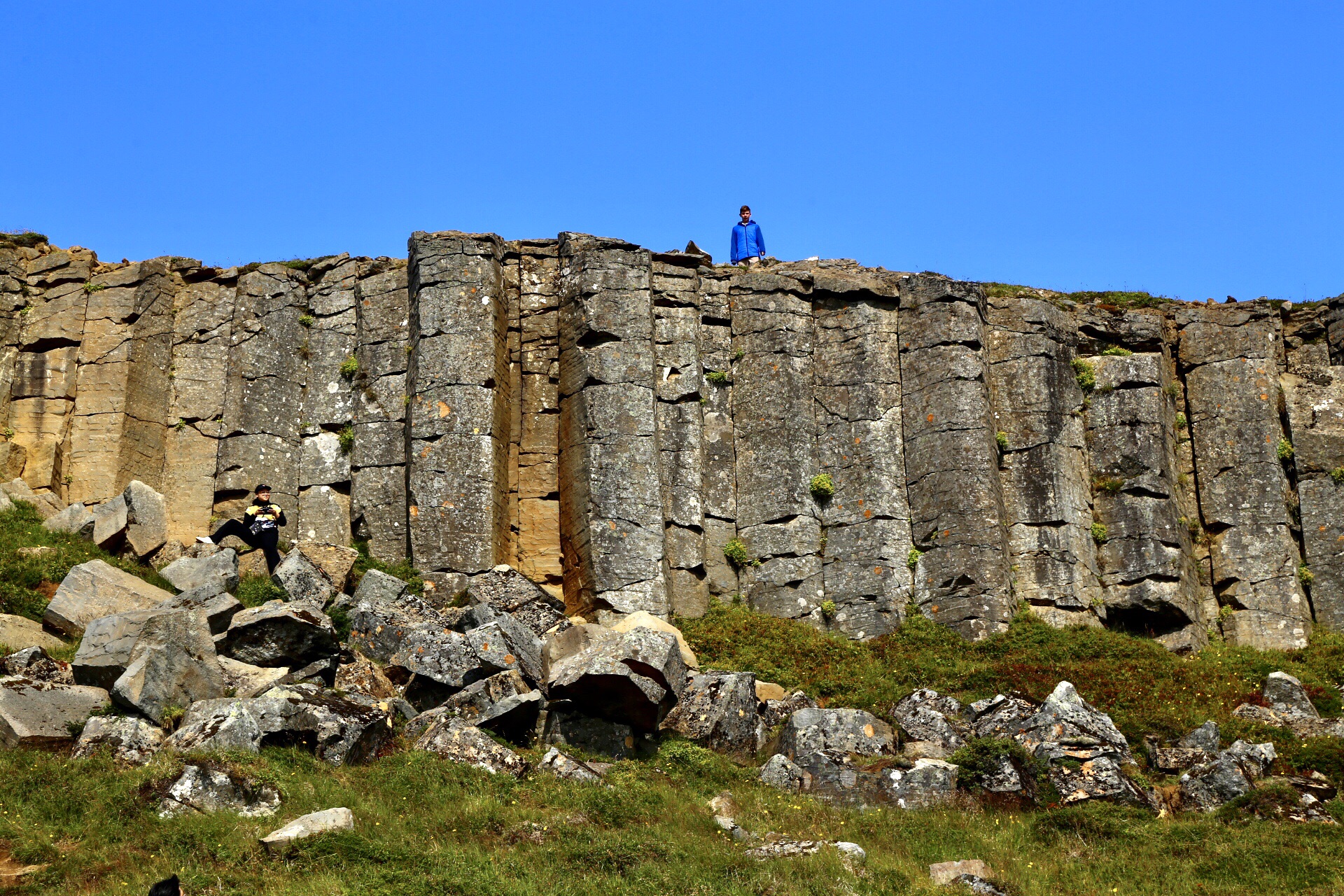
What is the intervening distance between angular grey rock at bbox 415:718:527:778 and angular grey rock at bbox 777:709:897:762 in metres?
3.15

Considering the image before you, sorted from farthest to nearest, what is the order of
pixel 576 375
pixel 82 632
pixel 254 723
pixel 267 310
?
pixel 267 310 → pixel 576 375 → pixel 82 632 → pixel 254 723

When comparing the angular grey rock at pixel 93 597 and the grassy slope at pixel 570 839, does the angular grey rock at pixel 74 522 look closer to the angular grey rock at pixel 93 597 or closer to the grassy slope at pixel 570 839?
the angular grey rock at pixel 93 597

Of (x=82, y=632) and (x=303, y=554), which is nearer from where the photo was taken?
(x=82, y=632)

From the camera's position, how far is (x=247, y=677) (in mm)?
17078

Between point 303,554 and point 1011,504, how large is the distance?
33.8 ft

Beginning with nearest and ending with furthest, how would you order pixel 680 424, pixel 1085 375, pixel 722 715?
pixel 722 715, pixel 680 424, pixel 1085 375

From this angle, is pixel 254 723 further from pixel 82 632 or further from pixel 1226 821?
pixel 1226 821

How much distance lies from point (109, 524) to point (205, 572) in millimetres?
2217

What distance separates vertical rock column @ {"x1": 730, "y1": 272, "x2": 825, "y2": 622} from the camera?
2353cm

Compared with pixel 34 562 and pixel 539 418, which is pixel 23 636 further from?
pixel 539 418

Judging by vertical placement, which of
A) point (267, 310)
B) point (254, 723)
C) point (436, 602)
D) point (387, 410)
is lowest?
point (254, 723)

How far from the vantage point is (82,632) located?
18.5 metres

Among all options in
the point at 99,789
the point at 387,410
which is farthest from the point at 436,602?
the point at 99,789

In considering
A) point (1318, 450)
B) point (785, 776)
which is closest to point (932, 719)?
point (785, 776)
